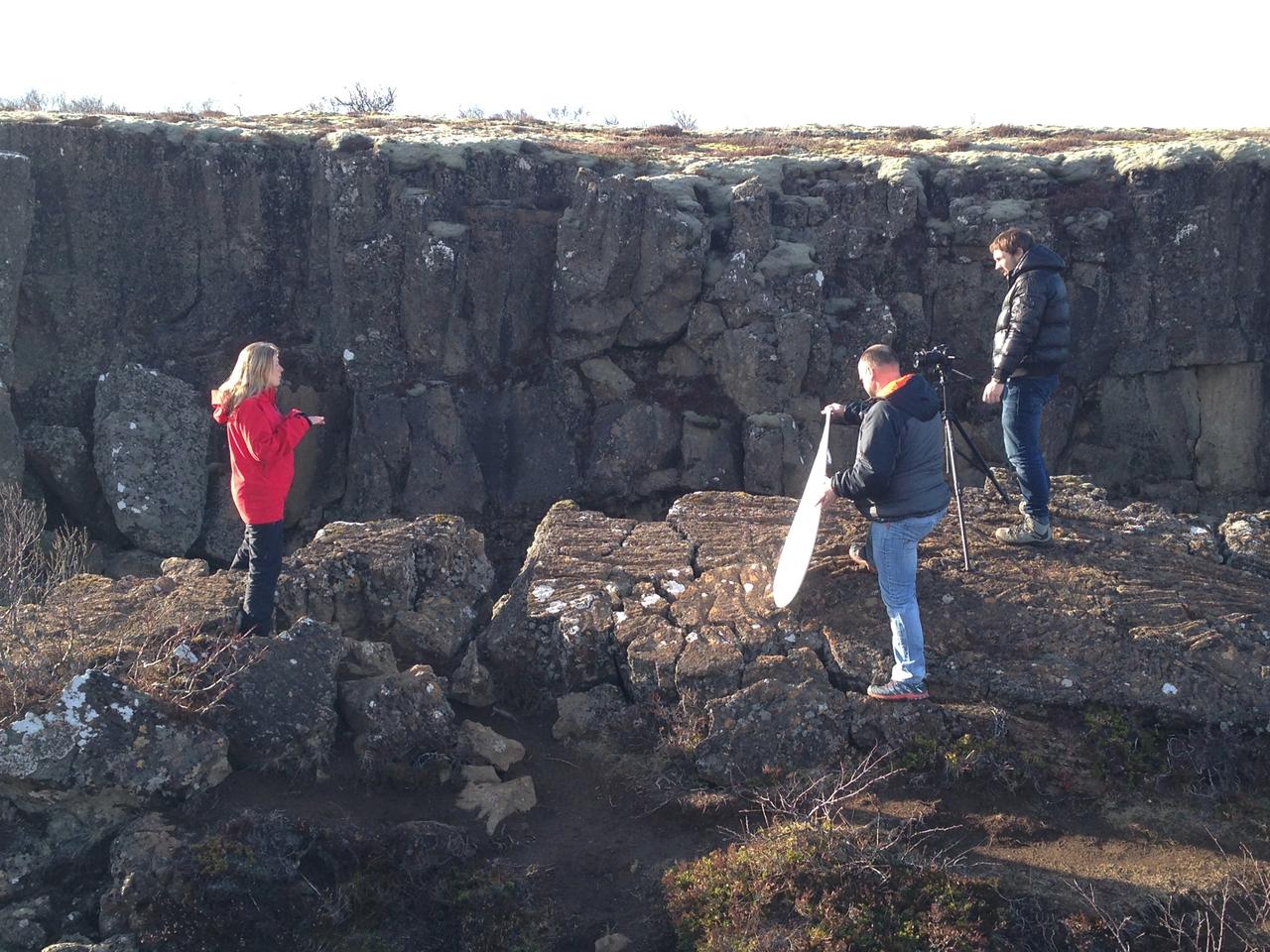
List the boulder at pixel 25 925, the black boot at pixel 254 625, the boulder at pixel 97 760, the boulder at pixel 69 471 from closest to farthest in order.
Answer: the boulder at pixel 25 925 < the boulder at pixel 97 760 < the black boot at pixel 254 625 < the boulder at pixel 69 471

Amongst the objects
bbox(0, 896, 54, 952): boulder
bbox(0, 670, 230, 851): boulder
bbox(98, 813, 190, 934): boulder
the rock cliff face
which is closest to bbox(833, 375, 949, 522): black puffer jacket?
bbox(0, 670, 230, 851): boulder

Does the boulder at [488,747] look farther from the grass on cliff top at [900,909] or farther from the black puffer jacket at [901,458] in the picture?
the black puffer jacket at [901,458]

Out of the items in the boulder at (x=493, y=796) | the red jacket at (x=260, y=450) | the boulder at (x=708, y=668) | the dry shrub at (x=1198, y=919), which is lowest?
the boulder at (x=493, y=796)

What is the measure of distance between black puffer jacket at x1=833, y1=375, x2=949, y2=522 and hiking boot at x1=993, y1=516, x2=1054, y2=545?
55.1 inches

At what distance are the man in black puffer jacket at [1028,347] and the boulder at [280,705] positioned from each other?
4103mm

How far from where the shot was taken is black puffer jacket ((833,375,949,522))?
5.52 meters

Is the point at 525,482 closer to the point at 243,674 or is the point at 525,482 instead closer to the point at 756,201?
the point at 756,201

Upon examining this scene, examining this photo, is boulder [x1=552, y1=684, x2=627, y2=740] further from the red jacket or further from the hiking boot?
the hiking boot

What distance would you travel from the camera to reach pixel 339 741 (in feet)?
19.3

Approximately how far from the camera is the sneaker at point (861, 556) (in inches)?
261

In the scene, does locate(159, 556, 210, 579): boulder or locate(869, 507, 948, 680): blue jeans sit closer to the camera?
locate(869, 507, 948, 680): blue jeans

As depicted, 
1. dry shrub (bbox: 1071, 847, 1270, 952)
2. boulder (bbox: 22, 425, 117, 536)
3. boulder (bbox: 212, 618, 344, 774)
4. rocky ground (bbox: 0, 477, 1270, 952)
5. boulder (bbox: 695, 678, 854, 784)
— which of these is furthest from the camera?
boulder (bbox: 22, 425, 117, 536)

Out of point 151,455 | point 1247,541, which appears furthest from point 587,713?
point 151,455

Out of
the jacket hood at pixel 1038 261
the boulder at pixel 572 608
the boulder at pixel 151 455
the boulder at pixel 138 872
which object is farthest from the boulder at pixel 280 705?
the boulder at pixel 151 455
